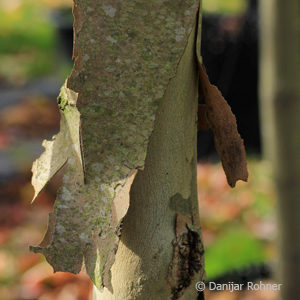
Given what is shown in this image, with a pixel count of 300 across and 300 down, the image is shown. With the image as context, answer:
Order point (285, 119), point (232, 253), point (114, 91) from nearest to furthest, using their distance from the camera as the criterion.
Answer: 1. point (114, 91)
2. point (285, 119)
3. point (232, 253)

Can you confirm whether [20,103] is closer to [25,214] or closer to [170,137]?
[25,214]

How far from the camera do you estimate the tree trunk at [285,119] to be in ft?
4.43

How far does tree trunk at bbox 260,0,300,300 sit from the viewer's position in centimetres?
135

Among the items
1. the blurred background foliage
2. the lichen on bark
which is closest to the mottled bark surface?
the lichen on bark

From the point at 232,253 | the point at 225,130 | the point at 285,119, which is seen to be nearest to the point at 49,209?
the point at 232,253

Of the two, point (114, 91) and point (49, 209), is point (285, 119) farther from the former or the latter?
point (49, 209)

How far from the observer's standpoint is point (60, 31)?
17.0 feet

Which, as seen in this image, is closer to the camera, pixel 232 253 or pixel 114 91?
pixel 114 91

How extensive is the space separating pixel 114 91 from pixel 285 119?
100cm

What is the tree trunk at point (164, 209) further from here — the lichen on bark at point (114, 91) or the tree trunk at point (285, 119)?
the tree trunk at point (285, 119)

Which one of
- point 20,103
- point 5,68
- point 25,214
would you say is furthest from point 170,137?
point 5,68

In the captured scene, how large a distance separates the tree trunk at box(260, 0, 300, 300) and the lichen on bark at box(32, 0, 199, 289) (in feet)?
3.00

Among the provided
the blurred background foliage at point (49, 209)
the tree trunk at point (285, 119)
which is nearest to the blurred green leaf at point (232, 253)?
the blurred background foliage at point (49, 209)

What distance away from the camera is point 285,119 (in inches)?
55.5
